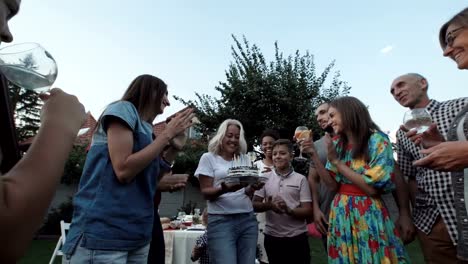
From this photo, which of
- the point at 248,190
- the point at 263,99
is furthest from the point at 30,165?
the point at 263,99

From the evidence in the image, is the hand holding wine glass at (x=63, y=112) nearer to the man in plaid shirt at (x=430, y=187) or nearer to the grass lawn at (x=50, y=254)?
the man in plaid shirt at (x=430, y=187)

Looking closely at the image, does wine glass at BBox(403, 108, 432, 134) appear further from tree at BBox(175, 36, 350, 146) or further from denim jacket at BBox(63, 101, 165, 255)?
tree at BBox(175, 36, 350, 146)

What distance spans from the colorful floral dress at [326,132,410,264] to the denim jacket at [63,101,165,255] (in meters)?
1.39

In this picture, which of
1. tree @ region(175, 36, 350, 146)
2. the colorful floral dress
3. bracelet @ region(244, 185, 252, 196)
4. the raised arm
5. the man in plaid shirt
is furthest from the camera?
tree @ region(175, 36, 350, 146)

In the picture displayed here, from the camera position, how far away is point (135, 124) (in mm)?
2045

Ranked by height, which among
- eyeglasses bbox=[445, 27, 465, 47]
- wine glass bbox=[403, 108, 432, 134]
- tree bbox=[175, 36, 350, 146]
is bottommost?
wine glass bbox=[403, 108, 432, 134]

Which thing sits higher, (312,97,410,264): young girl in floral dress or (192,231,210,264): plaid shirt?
(312,97,410,264): young girl in floral dress

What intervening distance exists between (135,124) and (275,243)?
2.34 m

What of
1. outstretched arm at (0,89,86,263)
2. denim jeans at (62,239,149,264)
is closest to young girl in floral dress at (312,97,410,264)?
denim jeans at (62,239,149,264)

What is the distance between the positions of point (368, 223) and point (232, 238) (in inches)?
54.3

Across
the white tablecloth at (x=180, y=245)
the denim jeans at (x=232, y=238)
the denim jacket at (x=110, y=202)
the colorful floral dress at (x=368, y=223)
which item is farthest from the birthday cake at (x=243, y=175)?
the white tablecloth at (x=180, y=245)

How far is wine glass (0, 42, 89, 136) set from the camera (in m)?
1.15

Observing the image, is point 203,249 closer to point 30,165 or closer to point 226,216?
point 226,216

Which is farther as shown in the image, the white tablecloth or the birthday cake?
the white tablecloth
